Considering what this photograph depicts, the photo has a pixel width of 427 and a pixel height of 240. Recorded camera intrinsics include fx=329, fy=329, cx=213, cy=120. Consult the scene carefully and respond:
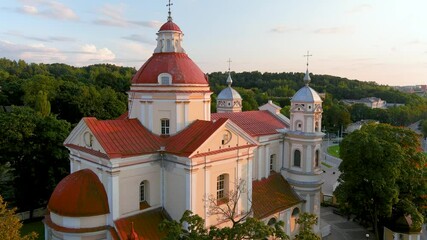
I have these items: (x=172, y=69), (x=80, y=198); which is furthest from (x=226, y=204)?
(x=172, y=69)

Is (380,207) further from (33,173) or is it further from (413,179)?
(33,173)

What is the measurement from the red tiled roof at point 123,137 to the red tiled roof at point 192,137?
1003mm

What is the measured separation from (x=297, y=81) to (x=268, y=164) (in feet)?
445

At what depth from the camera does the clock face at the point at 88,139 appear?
18891mm

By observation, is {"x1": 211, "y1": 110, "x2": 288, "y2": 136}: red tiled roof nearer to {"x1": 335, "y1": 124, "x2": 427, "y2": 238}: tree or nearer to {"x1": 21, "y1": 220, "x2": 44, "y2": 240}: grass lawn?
{"x1": 335, "y1": 124, "x2": 427, "y2": 238}: tree

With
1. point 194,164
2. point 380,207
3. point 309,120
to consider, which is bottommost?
point 380,207

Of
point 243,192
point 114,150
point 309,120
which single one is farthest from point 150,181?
point 309,120

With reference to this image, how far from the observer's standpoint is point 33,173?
2795cm

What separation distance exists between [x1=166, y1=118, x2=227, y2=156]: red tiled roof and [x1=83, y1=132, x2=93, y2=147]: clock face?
4385mm

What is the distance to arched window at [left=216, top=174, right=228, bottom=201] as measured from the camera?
20434 mm

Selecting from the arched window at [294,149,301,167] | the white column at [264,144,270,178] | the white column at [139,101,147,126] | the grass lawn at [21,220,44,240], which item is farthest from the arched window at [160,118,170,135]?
the grass lawn at [21,220,44,240]

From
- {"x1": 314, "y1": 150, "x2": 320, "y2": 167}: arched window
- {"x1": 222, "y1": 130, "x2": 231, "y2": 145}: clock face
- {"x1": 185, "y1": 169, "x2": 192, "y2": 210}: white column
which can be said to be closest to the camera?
{"x1": 185, "y1": 169, "x2": 192, "y2": 210}: white column

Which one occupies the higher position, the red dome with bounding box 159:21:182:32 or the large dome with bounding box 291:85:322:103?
the red dome with bounding box 159:21:182:32

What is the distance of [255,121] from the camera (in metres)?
28.5
